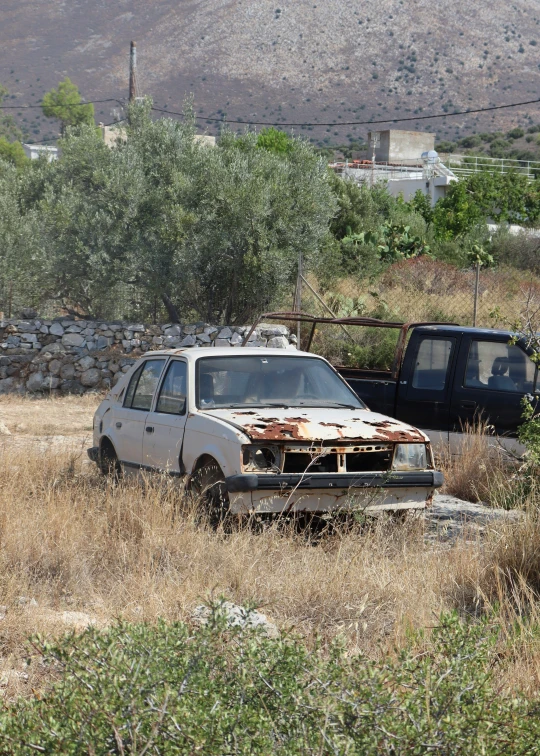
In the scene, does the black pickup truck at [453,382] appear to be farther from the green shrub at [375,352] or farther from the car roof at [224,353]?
the green shrub at [375,352]

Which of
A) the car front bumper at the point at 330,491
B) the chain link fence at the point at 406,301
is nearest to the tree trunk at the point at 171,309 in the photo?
the chain link fence at the point at 406,301

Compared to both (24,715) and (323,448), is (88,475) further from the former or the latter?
(24,715)

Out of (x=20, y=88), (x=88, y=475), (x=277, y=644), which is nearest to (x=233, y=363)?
(x=88, y=475)

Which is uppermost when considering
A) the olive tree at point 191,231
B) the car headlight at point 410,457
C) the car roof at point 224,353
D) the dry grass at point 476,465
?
the olive tree at point 191,231

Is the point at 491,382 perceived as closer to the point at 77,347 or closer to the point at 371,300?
the point at 77,347

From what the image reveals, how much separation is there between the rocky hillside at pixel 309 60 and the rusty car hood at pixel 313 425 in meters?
104

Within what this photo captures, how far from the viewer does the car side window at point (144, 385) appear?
795 cm

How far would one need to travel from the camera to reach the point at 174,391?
295 inches

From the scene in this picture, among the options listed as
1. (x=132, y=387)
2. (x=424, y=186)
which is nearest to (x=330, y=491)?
(x=132, y=387)

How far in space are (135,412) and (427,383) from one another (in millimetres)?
2947

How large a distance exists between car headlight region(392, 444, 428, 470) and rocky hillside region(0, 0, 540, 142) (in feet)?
343

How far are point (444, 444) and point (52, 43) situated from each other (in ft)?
566

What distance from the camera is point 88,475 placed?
837 cm

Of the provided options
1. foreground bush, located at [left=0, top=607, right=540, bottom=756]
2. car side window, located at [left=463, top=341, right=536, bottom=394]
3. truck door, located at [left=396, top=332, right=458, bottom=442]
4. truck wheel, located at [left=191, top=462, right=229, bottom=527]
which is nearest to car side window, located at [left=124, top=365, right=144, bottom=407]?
truck wheel, located at [left=191, top=462, right=229, bottom=527]
